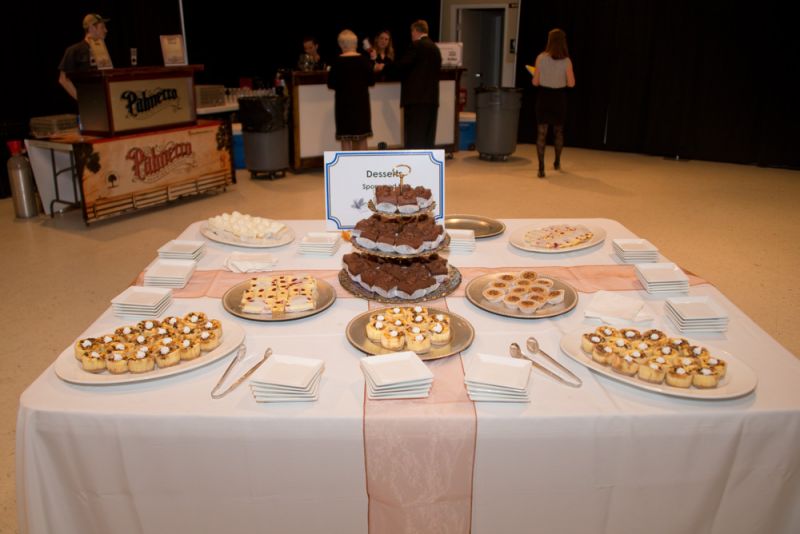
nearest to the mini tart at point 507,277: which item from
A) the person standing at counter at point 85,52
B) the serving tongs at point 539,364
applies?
the serving tongs at point 539,364

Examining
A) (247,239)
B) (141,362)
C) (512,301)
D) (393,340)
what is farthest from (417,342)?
(247,239)

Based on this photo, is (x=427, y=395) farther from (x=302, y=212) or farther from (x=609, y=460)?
(x=302, y=212)

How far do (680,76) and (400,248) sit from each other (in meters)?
8.17

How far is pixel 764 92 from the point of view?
8.26 meters

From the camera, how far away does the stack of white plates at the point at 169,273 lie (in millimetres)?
2172

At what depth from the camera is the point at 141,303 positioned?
76.3 inches

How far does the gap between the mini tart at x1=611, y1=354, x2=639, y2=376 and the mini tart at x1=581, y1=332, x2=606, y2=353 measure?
8 cm

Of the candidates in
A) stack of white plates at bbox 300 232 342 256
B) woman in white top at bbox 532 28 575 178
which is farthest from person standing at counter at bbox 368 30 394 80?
stack of white plates at bbox 300 232 342 256

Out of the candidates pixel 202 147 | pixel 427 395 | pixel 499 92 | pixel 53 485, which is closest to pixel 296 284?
pixel 427 395

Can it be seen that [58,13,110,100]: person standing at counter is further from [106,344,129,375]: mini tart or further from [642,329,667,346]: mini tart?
[642,329,667,346]: mini tart

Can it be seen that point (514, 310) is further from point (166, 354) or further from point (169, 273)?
point (169, 273)

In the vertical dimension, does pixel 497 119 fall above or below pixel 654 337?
below

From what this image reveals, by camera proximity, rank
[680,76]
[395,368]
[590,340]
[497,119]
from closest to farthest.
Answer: [395,368] < [590,340] < [497,119] < [680,76]

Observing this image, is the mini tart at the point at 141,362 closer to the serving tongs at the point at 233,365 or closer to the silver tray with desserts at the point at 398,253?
the serving tongs at the point at 233,365
